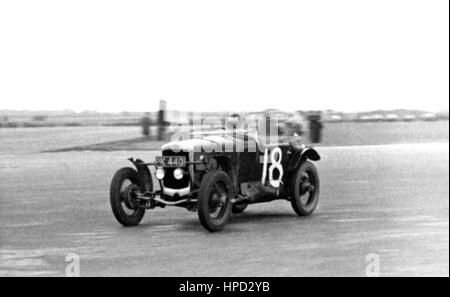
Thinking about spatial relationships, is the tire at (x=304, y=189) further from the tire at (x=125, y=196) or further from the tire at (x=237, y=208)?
the tire at (x=125, y=196)

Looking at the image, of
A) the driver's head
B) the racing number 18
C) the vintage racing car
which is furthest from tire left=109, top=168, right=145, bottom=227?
the racing number 18

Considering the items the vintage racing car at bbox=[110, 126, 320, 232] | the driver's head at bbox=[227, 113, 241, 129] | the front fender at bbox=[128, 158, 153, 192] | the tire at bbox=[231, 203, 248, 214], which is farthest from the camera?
the tire at bbox=[231, 203, 248, 214]

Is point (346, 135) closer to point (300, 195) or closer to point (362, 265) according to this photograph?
point (300, 195)

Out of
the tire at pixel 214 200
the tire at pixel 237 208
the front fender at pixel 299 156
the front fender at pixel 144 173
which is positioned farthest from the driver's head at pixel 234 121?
the tire at pixel 237 208

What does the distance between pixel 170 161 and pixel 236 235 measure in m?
1.12

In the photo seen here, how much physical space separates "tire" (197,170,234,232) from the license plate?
42 centimetres

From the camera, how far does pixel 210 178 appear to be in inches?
314

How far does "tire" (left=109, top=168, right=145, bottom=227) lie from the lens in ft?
27.5

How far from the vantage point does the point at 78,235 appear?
7.95 meters

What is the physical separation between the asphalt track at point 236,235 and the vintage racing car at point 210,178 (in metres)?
0.25

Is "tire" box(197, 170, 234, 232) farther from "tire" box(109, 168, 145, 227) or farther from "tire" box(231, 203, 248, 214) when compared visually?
"tire" box(231, 203, 248, 214)

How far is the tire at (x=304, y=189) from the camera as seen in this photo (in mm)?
9250

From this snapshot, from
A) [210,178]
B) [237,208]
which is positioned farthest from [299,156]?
[210,178]

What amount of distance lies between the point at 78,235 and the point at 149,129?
380 inches
